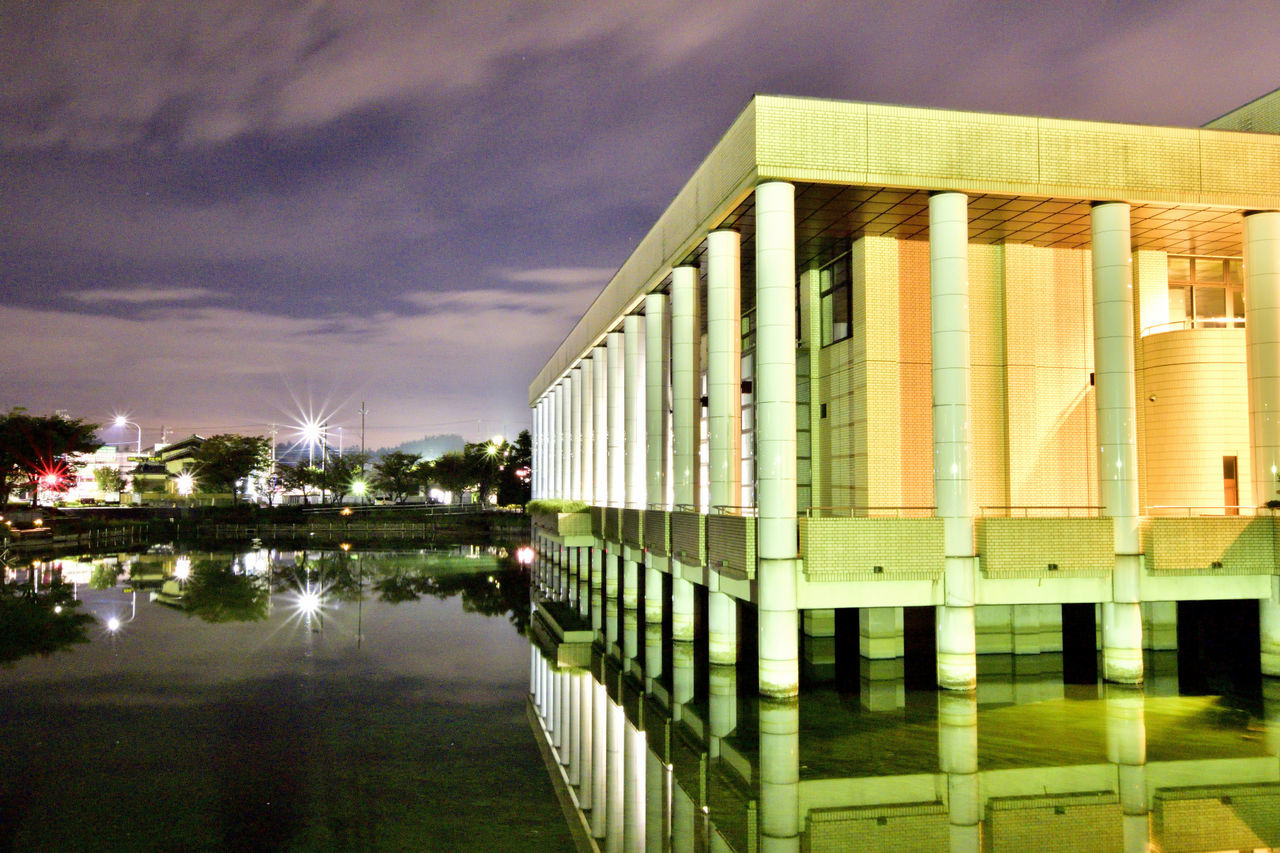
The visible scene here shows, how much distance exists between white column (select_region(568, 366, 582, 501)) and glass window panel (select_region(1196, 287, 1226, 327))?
29287 millimetres

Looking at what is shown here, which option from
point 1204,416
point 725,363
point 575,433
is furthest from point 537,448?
point 1204,416

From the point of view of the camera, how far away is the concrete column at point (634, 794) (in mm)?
10320

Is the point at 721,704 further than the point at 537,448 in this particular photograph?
No

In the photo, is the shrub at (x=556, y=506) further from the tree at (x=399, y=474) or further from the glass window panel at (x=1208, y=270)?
the tree at (x=399, y=474)

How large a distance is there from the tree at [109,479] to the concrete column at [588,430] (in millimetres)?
113167

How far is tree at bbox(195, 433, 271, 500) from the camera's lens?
10144 cm

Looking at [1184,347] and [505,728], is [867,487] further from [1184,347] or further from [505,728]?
[505,728]

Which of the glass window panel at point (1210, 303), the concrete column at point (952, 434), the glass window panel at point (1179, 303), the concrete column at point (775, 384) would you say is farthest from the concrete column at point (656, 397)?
the glass window panel at point (1210, 303)

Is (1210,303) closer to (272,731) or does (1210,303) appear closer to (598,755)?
(598,755)

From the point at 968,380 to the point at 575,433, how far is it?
33.0 metres

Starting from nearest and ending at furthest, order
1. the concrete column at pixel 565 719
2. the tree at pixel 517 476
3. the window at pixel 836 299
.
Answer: the concrete column at pixel 565 719, the window at pixel 836 299, the tree at pixel 517 476

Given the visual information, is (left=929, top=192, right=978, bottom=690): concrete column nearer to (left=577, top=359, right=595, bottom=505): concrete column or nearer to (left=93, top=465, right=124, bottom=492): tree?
(left=577, top=359, right=595, bottom=505): concrete column

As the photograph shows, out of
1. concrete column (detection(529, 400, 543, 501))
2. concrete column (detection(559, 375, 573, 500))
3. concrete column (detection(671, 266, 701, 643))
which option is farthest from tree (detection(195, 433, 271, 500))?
concrete column (detection(671, 266, 701, 643))

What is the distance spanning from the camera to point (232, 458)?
332ft
